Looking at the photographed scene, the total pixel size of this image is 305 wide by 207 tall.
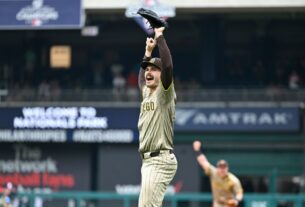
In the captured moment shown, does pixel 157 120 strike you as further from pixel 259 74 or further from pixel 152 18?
pixel 259 74

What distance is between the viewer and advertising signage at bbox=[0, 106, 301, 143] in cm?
2566

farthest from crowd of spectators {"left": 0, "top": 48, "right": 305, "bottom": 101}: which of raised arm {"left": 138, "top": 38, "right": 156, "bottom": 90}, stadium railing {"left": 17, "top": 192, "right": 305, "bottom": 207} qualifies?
raised arm {"left": 138, "top": 38, "right": 156, "bottom": 90}

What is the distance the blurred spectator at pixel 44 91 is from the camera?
26530 millimetres

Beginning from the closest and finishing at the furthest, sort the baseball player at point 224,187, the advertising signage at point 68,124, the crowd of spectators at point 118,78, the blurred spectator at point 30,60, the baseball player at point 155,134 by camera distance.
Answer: the baseball player at point 155,134 → the baseball player at point 224,187 → the advertising signage at point 68,124 → the crowd of spectators at point 118,78 → the blurred spectator at point 30,60

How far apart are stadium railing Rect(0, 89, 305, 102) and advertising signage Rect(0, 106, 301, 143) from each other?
304mm

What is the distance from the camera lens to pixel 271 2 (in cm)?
2683

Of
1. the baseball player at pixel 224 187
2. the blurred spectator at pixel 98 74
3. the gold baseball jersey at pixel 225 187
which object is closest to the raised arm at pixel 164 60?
the baseball player at pixel 224 187

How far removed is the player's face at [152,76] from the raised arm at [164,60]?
22 centimetres

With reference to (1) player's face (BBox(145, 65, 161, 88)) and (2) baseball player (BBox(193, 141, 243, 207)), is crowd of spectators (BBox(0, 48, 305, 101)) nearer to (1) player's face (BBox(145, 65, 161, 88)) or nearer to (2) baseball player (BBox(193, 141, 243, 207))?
(2) baseball player (BBox(193, 141, 243, 207))

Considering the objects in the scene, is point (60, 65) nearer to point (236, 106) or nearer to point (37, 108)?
point (37, 108)

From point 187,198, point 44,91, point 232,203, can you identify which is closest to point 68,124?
point 44,91

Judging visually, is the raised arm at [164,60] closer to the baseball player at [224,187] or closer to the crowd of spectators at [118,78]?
the baseball player at [224,187]

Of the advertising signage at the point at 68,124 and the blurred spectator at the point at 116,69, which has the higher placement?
the blurred spectator at the point at 116,69

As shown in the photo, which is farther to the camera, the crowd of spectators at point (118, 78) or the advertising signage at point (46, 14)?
the crowd of spectators at point (118, 78)
